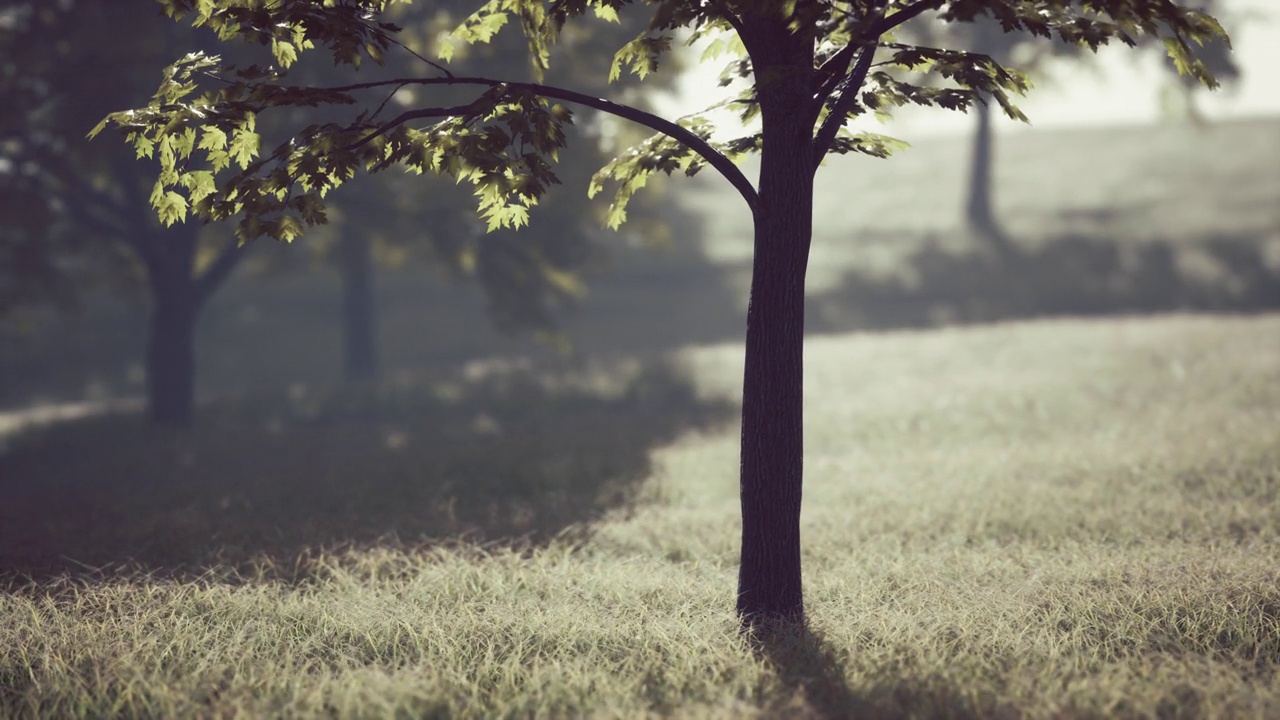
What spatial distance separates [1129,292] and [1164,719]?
913 inches

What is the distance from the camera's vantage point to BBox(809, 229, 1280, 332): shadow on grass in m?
23.8

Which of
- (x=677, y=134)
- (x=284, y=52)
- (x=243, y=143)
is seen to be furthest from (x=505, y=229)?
(x=677, y=134)

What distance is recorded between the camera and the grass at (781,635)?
14.9 ft

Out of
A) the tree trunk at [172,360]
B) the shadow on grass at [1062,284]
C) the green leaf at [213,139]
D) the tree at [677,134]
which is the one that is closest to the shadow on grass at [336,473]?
the tree trunk at [172,360]

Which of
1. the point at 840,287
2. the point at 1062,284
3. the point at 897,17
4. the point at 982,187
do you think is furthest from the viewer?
the point at 982,187

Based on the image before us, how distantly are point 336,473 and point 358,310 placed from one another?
12.4 metres

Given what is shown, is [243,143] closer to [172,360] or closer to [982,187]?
[172,360]

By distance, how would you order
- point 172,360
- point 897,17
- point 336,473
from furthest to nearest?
1. point 172,360
2. point 336,473
3. point 897,17

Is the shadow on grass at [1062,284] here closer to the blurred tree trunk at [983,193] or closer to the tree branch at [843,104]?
the blurred tree trunk at [983,193]

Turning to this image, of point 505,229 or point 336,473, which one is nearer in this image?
point 336,473

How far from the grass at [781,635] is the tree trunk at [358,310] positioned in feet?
40.8

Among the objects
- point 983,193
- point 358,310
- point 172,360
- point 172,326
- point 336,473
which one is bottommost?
point 336,473

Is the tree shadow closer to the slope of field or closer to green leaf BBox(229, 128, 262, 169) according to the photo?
green leaf BBox(229, 128, 262, 169)

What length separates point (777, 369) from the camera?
575cm
